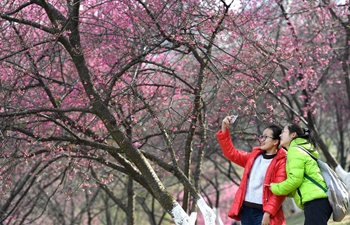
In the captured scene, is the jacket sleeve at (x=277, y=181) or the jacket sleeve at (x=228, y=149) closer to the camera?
the jacket sleeve at (x=277, y=181)

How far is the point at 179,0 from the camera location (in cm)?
697

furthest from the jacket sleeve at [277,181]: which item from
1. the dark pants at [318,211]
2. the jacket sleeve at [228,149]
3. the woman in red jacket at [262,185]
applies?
the jacket sleeve at [228,149]

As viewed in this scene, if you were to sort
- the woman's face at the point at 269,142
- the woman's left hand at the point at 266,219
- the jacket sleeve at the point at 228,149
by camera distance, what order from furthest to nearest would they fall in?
the jacket sleeve at the point at 228,149 → the woman's face at the point at 269,142 → the woman's left hand at the point at 266,219

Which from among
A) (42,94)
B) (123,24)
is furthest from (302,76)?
(42,94)

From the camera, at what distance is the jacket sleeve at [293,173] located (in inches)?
188

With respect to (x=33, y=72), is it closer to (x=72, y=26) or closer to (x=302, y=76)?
(x=72, y=26)

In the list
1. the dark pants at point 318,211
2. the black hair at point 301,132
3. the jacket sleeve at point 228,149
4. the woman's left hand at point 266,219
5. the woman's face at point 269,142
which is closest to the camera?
the dark pants at point 318,211

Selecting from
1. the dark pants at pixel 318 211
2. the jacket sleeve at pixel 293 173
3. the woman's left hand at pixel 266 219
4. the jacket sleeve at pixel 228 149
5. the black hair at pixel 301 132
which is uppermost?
the jacket sleeve at pixel 228 149

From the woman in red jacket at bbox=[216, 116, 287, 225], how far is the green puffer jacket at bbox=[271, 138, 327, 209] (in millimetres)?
204

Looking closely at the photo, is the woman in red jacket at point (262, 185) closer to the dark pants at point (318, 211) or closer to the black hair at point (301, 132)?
the black hair at point (301, 132)

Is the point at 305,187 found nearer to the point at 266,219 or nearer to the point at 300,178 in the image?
the point at 300,178

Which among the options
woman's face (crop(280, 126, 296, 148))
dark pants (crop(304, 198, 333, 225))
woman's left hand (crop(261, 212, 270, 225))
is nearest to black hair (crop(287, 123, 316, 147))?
woman's face (crop(280, 126, 296, 148))

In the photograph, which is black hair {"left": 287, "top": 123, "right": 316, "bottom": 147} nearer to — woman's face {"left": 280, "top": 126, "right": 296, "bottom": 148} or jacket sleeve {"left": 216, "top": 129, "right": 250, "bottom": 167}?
woman's face {"left": 280, "top": 126, "right": 296, "bottom": 148}

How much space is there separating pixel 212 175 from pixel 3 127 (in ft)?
52.2
